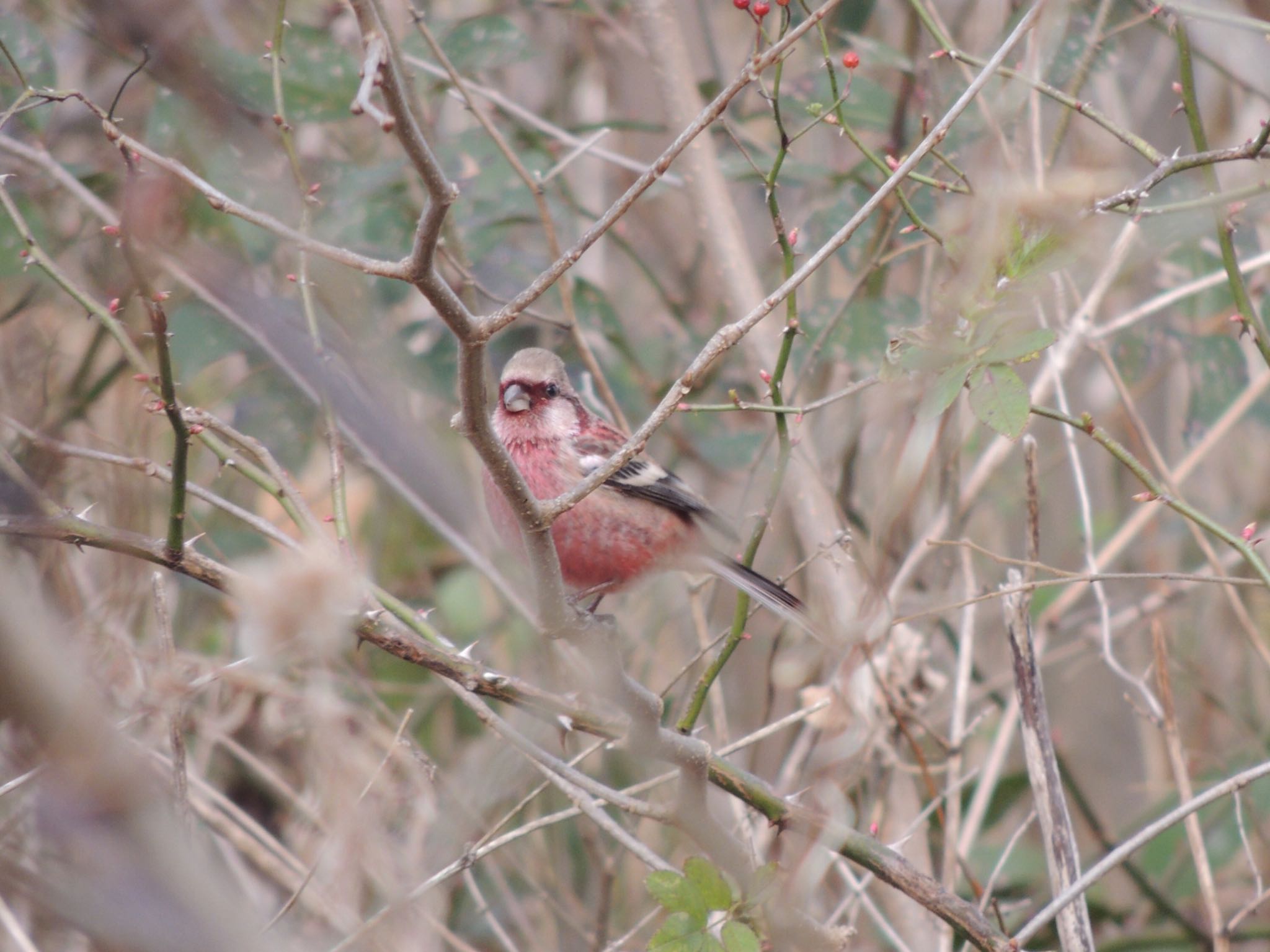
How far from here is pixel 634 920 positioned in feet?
16.3

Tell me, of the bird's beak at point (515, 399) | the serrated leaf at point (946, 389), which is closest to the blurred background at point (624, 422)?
the serrated leaf at point (946, 389)

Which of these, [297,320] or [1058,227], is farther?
[297,320]

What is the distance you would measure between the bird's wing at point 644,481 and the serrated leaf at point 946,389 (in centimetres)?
199

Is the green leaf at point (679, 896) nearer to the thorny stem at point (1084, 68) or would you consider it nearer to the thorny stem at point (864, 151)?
the thorny stem at point (864, 151)

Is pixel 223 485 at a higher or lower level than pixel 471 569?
higher

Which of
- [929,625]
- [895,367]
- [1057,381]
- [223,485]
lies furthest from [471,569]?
[895,367]

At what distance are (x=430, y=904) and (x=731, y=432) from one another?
7.87ft

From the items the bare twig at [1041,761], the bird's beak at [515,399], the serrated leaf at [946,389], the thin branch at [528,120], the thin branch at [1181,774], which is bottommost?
the thin branch at [1181,774]

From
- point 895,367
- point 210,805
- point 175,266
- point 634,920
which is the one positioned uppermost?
point 175,266

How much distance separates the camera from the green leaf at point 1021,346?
216 cm

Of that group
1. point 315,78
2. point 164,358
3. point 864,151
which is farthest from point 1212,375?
point 164,358

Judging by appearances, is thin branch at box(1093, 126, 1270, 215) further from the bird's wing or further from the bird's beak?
the bird's beak

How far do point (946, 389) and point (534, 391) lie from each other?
219 centimetres

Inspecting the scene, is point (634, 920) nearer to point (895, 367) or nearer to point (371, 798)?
point (371, 798)
